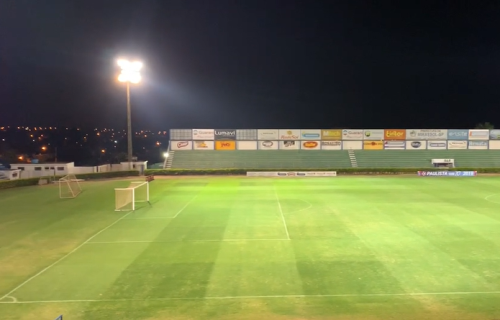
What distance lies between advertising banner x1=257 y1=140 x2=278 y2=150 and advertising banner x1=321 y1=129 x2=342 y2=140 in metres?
5.69

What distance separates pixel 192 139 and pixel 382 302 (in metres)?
36.5

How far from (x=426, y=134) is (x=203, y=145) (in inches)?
1029

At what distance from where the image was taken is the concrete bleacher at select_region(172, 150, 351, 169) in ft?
134

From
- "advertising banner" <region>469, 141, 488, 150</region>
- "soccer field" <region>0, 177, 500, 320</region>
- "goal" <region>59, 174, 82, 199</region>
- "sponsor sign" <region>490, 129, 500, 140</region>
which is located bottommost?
"soccer field" <region>0, 177, 500, 320</region>

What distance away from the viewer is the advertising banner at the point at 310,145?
4328 cm

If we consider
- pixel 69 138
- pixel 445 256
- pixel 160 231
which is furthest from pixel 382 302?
pixel 69 138

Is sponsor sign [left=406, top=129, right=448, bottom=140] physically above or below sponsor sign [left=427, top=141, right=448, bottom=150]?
above

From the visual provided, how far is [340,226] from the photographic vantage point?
14695 mm

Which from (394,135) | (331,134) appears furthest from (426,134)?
(331,134)

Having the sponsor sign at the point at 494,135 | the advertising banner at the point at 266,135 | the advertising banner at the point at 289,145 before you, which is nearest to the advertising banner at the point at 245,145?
the advertising banner at the point at 266,135

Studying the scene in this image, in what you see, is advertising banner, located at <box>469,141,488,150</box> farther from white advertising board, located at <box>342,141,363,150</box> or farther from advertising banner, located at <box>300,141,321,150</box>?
advertising banner, located at <box>300,141,321,150</box>

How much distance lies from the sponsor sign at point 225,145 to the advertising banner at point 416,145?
67.4 ft

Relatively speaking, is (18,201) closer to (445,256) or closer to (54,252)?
(54,252)

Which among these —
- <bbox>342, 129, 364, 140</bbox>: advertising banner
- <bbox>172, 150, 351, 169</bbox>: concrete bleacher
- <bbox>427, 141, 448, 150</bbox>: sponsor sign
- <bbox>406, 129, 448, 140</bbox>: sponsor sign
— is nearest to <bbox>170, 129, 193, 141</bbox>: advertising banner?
<bbox>172, 150, 351, 169</bbox>: concrete bleacher
